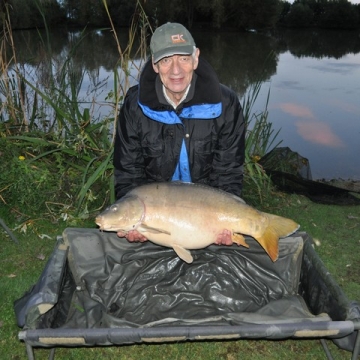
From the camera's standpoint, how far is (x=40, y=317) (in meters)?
1.46

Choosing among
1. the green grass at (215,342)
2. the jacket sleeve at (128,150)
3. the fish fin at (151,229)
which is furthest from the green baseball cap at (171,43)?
the green grass at (215,342)

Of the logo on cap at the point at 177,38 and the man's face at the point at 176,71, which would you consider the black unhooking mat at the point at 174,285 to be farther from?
the logo on cap at the point at 177,38

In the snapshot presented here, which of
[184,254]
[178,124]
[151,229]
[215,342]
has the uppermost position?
[178,124]

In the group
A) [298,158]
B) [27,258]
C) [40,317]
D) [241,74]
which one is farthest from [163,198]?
[241,74]

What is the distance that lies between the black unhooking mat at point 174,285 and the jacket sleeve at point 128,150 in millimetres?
276

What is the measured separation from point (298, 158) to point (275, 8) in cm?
1979

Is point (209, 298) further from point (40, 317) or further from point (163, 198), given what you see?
point (40, 317)

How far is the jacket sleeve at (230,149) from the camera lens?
1.92 m

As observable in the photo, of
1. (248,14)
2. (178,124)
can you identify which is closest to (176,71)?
(178,124)

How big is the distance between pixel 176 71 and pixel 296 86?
25.2ft

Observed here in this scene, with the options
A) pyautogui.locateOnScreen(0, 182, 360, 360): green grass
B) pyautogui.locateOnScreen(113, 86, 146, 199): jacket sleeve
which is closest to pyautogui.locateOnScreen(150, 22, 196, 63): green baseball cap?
pyautogui.locateOnScreen(113, 86, 146, 199): jacket sleeve

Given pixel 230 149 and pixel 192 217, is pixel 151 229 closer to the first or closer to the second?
pixel 192 217

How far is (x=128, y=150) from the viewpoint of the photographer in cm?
194

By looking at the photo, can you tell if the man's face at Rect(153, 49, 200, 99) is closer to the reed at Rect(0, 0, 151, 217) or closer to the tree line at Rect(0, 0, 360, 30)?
the reed at Rect(0, 0, 151, 217)
